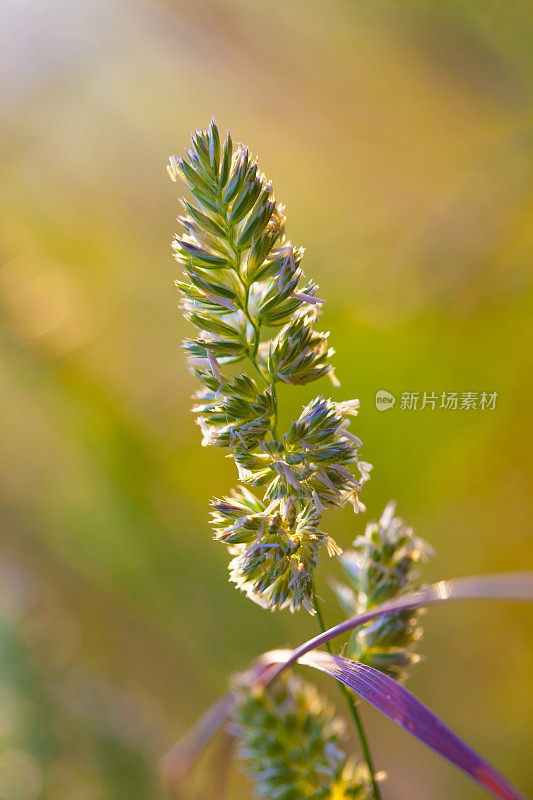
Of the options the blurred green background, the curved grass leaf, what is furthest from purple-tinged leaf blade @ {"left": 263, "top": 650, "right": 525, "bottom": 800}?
the blurred green background

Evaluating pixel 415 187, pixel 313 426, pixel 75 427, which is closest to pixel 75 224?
pixel 75 427

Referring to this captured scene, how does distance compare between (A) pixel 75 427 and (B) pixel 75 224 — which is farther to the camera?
(B) pixel 75 224

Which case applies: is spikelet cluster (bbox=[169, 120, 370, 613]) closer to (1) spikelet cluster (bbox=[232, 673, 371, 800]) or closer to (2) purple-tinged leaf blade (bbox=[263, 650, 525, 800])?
(2) purple-tinged leaf blade (bbox=[263, 650, 525, 800])

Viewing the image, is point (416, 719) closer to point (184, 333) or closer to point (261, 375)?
point (261, 375)

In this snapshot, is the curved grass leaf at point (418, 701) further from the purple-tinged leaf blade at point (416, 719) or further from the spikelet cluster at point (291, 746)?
the spikelet cluster at point (291, 746)

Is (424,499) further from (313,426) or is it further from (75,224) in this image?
(75,224)

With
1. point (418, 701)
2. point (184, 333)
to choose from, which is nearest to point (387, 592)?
point (418, 701)

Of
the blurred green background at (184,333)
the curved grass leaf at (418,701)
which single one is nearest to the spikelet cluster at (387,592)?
the curved grass leaf at (418,701)
